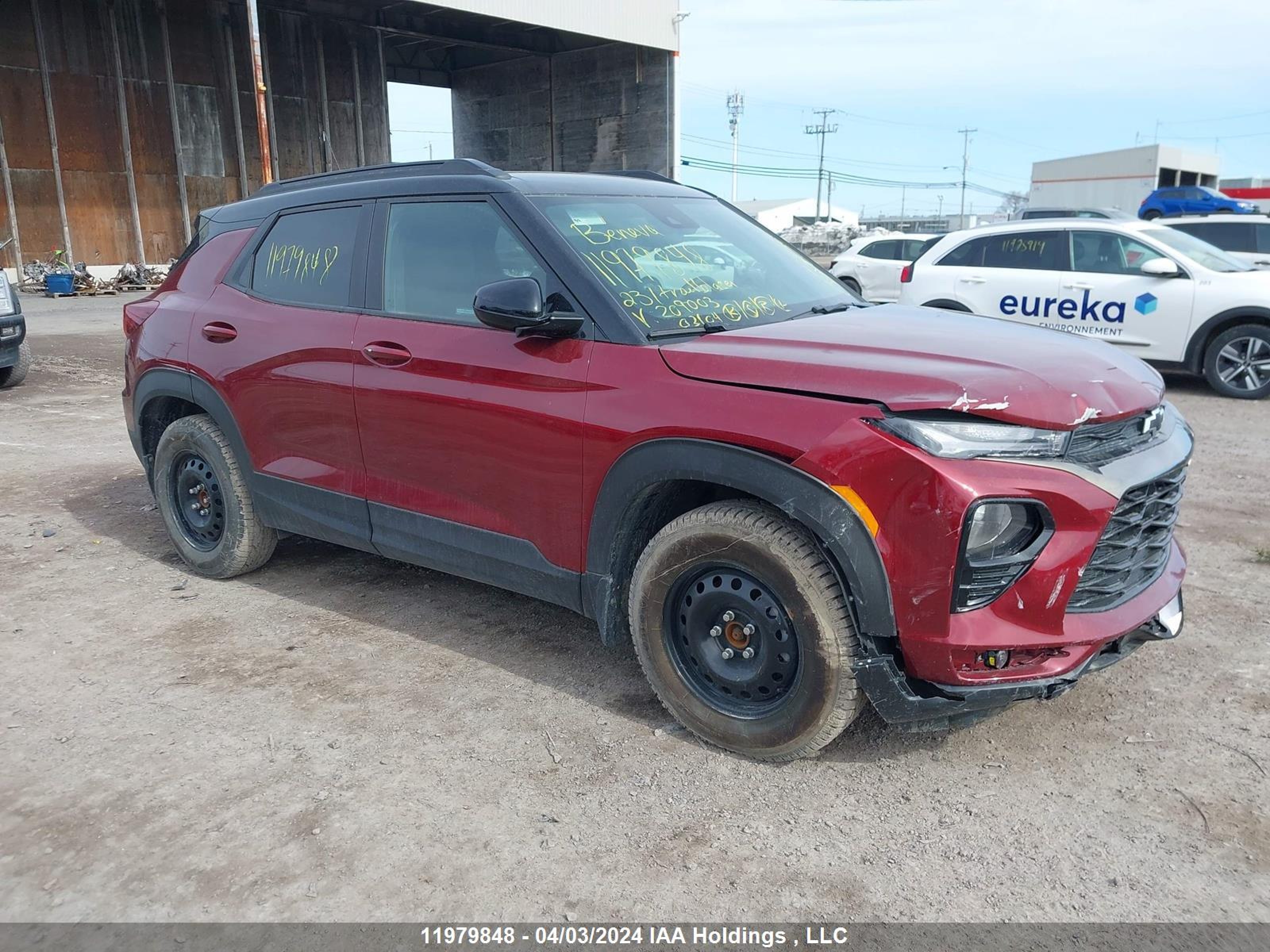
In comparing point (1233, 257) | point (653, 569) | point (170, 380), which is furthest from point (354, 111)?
point (653, 569)

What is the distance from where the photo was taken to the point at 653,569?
3176mm

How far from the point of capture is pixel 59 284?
2177 cm

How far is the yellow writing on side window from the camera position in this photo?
421 cm

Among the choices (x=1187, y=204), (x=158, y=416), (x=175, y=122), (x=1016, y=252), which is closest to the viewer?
(x=158, y=416)

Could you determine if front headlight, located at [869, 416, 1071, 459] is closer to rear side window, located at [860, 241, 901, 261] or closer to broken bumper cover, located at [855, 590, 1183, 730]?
broken bumper cover, located at [855, 590, 1183, 730]

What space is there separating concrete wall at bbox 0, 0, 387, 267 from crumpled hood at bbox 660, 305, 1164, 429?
24283 millimetres

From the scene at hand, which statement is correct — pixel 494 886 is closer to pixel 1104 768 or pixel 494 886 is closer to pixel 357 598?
pixel 1104 768

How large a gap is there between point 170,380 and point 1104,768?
4342mm

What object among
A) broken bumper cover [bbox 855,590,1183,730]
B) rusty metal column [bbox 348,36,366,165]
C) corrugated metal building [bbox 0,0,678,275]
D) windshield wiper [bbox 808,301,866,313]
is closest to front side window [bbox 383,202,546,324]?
windshield wiper [bbox 808,301,866,313]

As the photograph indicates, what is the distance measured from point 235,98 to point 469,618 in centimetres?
2700

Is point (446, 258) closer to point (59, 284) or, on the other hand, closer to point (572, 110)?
point (59, 284)

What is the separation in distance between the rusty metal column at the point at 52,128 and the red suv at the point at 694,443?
2322cm

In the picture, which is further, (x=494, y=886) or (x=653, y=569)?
(x=653, y=569)

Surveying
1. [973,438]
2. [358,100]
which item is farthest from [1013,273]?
[358,100]
